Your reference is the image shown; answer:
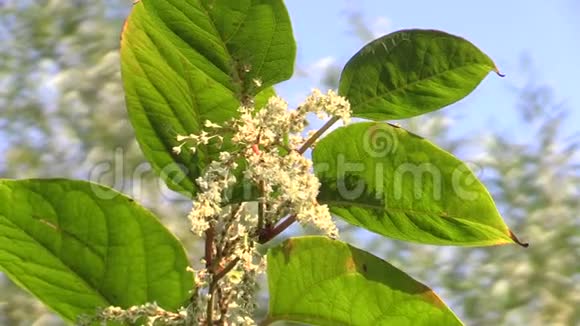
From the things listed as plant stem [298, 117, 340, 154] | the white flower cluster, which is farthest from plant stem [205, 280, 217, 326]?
plant stem [298, 117, 340, 154]

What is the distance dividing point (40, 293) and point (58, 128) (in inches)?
77.9

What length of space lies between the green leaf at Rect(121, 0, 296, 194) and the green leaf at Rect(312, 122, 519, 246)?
66 millimetres

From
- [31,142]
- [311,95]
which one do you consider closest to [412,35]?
[311,95]

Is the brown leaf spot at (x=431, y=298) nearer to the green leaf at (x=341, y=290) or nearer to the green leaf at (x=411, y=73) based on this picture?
the green leaf at (x=341, y=290)

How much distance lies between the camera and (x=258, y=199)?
453 millimetres

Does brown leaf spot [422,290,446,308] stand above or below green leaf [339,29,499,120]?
below

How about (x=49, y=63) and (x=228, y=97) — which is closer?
(x=228, y=97)

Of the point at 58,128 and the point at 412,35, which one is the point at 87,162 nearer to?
the point at 58,128

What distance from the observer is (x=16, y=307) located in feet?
6.38

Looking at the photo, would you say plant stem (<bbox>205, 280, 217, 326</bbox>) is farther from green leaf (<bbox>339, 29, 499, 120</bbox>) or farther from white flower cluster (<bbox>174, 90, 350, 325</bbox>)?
green leaf (<bbox>339, 29, 499, 120</bbox>)

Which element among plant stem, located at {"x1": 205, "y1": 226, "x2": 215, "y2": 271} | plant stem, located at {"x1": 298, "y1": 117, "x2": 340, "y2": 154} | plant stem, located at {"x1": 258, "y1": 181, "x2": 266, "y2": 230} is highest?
plant stem, located at {"x1": 298, "y1": 117, "x2": 340, "y2": 154}

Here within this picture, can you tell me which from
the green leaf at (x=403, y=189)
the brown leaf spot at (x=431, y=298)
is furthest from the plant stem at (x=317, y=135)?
the brown leaf spot at (x=431, y=298)

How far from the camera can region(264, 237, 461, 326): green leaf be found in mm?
497

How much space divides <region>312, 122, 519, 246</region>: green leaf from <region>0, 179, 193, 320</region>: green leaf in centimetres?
11
